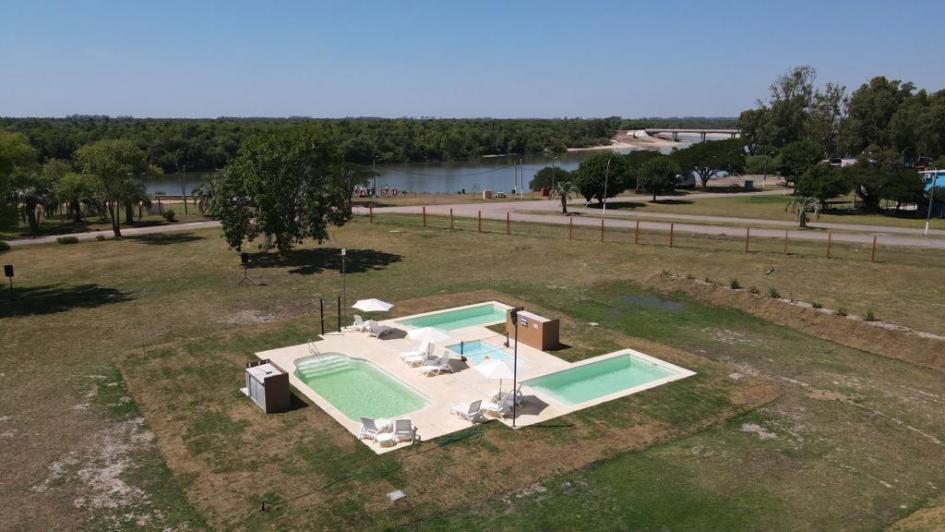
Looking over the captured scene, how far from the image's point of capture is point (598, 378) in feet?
61.8

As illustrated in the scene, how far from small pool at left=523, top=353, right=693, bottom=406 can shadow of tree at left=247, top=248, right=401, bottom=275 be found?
50.7ft

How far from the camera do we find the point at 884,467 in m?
13.3

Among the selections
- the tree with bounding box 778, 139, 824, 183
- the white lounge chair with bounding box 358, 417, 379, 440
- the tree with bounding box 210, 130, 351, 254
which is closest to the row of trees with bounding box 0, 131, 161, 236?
the tree with bounding box 210, 130, 351, 254

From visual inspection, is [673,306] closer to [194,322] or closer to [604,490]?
[604,490]

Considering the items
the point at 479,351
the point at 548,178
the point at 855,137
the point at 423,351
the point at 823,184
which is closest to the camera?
the point at 423,351

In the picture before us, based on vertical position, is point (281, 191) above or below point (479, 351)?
above

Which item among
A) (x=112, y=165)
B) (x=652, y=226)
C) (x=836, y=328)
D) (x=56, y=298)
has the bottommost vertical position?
(x=836, y=328)

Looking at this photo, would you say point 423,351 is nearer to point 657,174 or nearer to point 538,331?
point 538,331

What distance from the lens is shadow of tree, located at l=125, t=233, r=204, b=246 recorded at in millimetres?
39438

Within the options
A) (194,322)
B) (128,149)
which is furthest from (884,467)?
(128,149)

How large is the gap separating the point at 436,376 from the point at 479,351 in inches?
116

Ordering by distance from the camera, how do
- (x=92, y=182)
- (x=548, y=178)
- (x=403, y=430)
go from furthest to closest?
1. (x=548, y=178)
2. (x=92, y=182)
3. (x=403, y=430)

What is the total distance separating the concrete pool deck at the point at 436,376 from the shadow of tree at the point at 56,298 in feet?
34.2

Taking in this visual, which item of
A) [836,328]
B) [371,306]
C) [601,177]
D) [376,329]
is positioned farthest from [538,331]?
[601,177]
